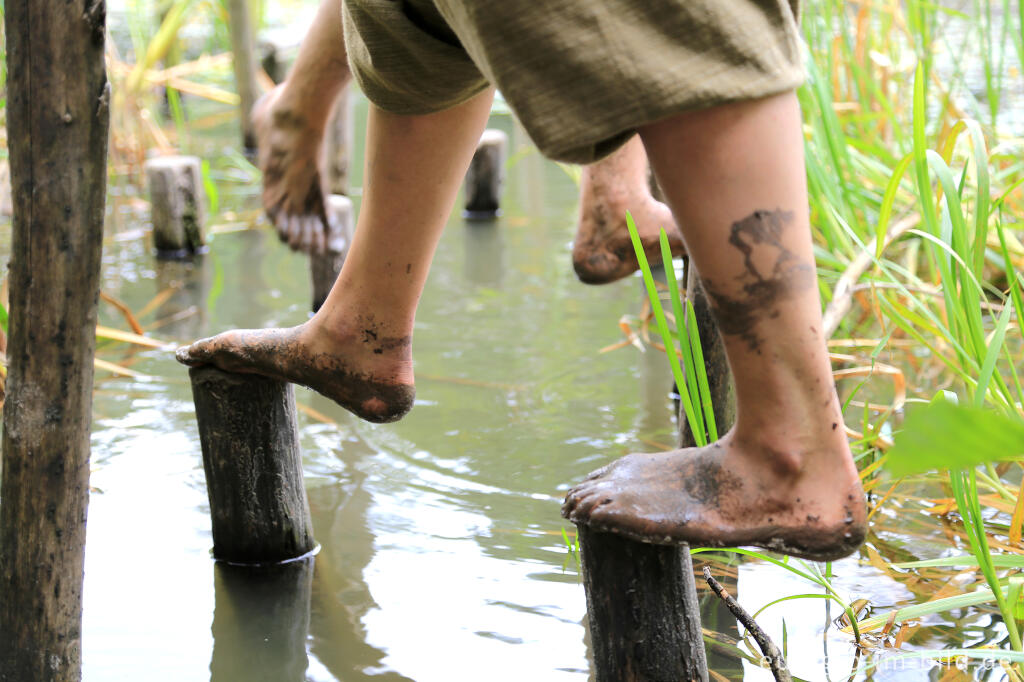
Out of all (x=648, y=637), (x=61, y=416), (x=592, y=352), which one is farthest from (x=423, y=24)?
(x=592, y=352)

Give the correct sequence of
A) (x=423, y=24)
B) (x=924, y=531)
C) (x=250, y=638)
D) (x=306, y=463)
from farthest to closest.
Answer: (x=306, y=463), (x=924, y=531), (x=250, y=638), (x=423, y=24)

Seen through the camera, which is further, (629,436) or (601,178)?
(629,436)

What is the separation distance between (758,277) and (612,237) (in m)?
0.76

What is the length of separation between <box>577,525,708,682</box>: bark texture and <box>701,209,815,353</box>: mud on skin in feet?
0.88

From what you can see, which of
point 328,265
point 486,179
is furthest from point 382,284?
point 486,179

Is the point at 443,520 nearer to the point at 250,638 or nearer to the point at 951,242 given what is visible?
the point at 250,638

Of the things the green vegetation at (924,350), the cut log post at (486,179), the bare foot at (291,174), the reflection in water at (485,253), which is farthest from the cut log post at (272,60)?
the bare foot at (291,174)

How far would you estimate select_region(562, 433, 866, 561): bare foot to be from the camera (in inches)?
42.3

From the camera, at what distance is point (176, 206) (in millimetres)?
3701

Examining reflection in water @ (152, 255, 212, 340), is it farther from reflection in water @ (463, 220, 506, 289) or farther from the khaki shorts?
the khaki shorts

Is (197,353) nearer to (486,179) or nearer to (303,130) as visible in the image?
A: (303,130)

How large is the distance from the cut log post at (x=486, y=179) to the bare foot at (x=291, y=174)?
7.03 feet

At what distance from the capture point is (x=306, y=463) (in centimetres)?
208

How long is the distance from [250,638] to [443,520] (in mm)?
430
